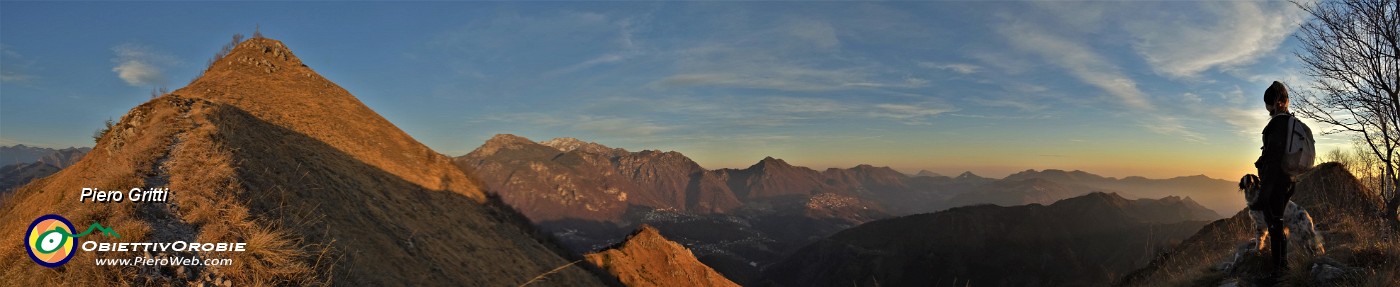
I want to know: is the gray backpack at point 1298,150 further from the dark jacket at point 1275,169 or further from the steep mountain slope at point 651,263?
the steep mountain slope at point 651,263

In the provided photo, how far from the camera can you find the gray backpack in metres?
6.77

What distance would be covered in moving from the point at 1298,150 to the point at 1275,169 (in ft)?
1.50

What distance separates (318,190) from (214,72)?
2911 cm

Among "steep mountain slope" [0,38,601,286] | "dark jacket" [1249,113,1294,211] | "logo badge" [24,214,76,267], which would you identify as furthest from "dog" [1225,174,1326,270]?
"logo badge" [24,214,76,267]

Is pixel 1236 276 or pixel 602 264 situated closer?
pixel 1236 276

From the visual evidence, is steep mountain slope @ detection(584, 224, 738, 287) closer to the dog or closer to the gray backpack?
the dog

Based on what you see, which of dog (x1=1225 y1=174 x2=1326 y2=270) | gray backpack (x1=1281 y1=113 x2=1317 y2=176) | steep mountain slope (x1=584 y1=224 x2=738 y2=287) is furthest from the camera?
steep mountain slope (x1=584 y1=224 x2=738 y2=287)

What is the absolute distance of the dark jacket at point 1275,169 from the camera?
6.96 meters

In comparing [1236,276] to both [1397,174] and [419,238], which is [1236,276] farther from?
[419,238]

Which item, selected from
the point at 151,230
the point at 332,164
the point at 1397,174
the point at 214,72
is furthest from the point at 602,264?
the point at 1397,174

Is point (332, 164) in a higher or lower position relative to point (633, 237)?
higher

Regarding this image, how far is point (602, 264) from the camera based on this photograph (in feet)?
150

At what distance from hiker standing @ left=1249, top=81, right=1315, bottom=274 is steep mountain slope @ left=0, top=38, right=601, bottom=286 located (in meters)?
14.0

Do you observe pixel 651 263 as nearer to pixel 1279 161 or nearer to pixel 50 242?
pixel 50 242
